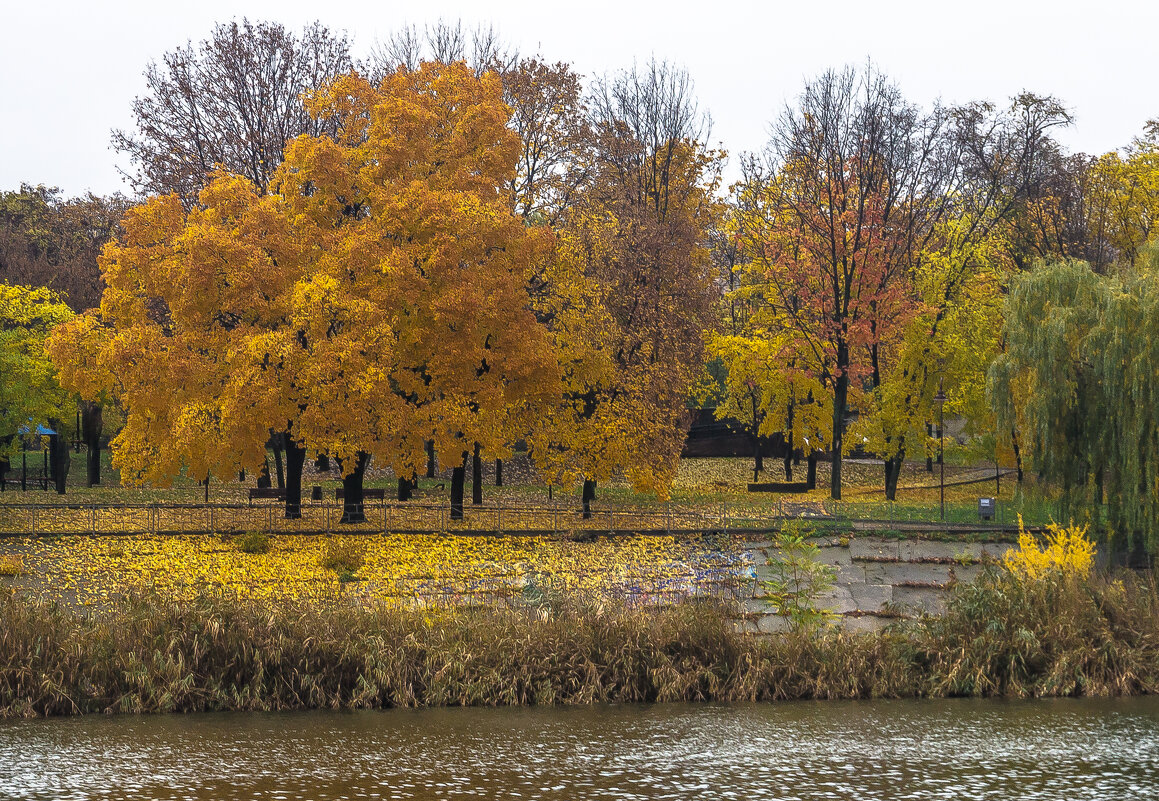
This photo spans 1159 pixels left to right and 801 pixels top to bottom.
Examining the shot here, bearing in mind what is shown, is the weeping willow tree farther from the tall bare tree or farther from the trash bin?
the tall bare tree

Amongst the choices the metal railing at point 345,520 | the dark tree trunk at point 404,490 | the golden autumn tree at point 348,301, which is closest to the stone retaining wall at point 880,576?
the metal railing at point 345,520

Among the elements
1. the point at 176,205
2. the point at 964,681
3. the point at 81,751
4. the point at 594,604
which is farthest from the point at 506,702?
the point at 176,205

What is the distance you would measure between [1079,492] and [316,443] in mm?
20493

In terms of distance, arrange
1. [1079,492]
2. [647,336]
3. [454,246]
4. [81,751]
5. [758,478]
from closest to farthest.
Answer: [81,751], [1079,492], [454,246], [647,336], [758,478]

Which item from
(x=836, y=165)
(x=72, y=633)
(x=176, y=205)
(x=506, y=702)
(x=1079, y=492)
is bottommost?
(x=506, y=702)

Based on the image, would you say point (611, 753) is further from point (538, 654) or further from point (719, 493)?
point (719, 493)

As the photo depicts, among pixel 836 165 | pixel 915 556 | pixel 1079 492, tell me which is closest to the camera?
pixel 1079 492

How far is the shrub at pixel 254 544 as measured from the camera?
31.9 meters

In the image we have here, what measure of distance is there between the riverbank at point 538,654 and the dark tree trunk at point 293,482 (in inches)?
589

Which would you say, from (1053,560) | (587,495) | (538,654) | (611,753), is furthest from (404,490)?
(611,753)

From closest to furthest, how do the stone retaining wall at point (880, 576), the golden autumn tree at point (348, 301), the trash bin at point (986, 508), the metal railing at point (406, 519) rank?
the stone retaining wall at point (880, 576)
the golden autumn tree at point (348, 301)
the metal railing at point (406, 519)
the trash bin at point (986, 508)

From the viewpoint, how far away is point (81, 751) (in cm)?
1689

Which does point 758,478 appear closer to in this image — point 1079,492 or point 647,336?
point 647,336

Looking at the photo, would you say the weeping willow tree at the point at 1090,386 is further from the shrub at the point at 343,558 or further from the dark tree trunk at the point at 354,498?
the dark tree trunk at the point at 354,498
